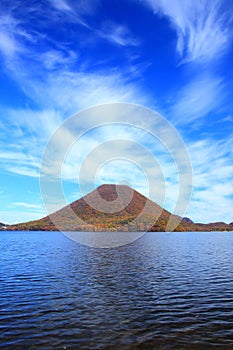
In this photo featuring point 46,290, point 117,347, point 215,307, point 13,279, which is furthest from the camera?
point 13,279

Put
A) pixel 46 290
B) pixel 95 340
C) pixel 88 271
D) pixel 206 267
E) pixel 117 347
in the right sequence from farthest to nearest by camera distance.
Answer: pixel 206 267 → pixel 88 271 → pixel 46 290 → pixel 95 340 → pixel 117 347

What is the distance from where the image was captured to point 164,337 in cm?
1998

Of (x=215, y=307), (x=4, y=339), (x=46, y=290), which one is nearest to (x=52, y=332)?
(x=4, y=339)

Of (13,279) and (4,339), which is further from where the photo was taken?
(13,279)

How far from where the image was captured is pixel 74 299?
2975cm

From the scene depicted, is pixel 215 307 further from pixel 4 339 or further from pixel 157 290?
pixel 4 339

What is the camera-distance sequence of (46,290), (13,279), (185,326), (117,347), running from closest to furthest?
(117,347) → (185,326) → (46,290) → (13,279)

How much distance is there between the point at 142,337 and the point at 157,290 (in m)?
14.8

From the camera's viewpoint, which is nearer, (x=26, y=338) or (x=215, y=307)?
(x=26, y=338)

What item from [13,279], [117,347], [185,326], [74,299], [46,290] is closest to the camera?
[117,347]

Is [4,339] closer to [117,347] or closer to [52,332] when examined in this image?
[52,332]

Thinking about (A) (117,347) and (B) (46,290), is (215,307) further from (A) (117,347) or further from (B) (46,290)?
(B) (46,290)

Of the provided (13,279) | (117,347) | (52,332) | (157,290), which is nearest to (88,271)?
(13,279)

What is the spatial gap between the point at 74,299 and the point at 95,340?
11.0m
